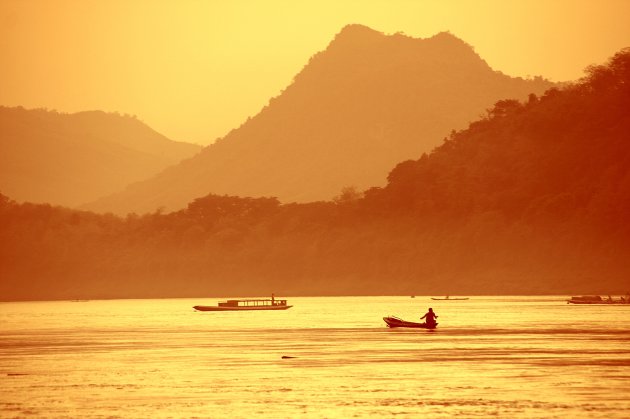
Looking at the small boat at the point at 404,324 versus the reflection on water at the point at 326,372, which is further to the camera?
the small boat at the point at 404,324

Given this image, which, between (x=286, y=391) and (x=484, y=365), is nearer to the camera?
(x=286, y=391)

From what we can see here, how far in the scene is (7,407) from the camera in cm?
6600

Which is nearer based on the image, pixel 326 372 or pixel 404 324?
pixel 326 372

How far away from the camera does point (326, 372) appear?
8231 cm

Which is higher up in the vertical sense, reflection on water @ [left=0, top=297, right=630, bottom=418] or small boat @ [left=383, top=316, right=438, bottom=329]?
small boat @ [left=383, top=316, right=438, bottom=329]

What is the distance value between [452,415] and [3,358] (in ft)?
169

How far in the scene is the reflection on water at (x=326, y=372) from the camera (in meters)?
64.9

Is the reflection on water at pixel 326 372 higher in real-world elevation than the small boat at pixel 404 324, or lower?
lower

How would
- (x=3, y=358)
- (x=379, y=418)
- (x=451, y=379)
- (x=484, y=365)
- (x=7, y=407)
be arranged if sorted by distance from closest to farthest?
(x=379, y=418)
(x=7, y=407)
(x=451, y=379)
(x=484, y=365)
(x=3, y=358)

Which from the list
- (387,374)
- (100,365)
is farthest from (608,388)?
(100,365)

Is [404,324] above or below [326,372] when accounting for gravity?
above

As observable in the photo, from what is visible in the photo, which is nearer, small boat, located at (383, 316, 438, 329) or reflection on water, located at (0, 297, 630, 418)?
reflection on water, located at (0, 297, 630, 418)

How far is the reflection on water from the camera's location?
6488 centimetres

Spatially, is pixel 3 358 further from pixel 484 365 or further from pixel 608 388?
pixel 608 388
